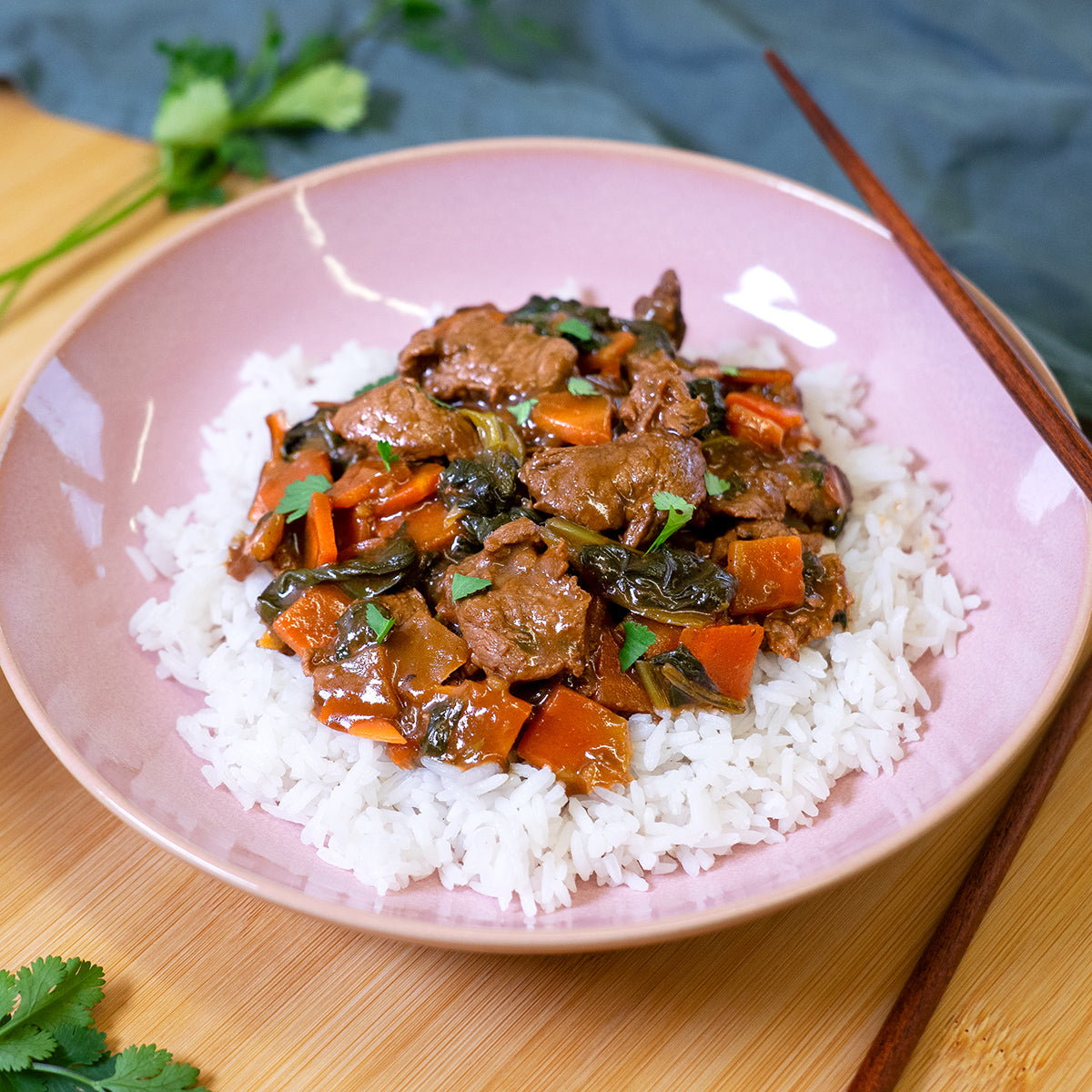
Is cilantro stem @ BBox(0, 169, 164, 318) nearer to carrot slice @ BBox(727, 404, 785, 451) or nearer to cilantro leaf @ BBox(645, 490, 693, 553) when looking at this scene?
carrot slice @ BBox(727, 404, 785, 451)

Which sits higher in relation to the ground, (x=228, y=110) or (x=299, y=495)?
(x=228, y=110)

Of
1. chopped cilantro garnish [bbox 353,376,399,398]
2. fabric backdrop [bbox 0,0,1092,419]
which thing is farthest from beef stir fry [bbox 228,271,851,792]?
fabric backdrop [bbox 0,0,1092,419]

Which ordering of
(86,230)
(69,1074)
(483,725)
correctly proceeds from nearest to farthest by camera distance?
(69,1074) < (483,725) < (86,230)

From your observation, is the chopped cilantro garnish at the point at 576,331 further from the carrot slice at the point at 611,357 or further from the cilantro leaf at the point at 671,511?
the cilantro leaf at the point at 671,511

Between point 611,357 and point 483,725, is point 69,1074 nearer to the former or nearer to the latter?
point 483,725

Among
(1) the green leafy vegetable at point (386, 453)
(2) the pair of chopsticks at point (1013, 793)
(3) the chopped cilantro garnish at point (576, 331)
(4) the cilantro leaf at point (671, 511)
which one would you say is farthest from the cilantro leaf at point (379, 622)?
(2) the pair of chopsticks at point (1013, 793)

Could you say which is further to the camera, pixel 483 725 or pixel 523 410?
pixel 523 410

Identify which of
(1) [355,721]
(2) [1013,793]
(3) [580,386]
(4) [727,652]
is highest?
(3) [580,386]

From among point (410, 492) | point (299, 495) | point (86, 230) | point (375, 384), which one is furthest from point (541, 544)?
point (86, 230)
